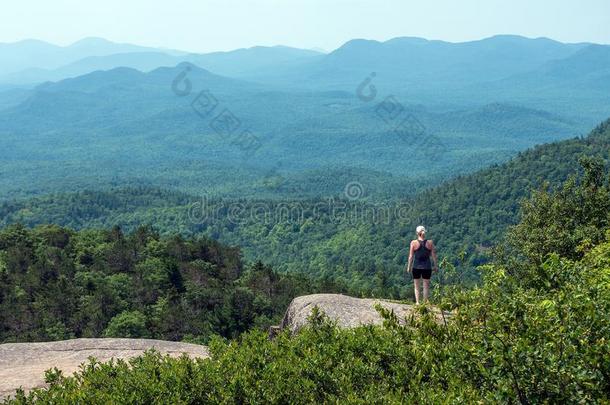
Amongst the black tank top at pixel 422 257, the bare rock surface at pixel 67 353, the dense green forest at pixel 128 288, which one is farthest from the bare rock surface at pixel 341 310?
the dense green forest at pixel 128 288

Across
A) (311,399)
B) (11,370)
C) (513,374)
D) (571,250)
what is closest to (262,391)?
(311,399)

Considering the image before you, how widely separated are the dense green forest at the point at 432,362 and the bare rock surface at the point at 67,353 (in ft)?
11.7

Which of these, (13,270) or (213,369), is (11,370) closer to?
(213,369)

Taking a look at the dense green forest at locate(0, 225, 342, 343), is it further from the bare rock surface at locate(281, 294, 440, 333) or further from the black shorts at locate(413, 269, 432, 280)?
the black shorts at locate(413, 269, 432, 280)

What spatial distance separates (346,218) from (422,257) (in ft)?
443

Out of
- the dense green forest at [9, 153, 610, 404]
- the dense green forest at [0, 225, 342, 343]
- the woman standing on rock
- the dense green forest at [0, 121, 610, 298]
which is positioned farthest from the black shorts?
Result: the dense green forest at [0, 121, 610, 298]

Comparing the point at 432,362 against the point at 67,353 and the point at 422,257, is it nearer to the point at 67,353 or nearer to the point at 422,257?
the point at 422,257

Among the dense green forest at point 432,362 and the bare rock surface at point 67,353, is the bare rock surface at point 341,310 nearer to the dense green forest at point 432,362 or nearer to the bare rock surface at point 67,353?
the bare rock surface at point 67,353

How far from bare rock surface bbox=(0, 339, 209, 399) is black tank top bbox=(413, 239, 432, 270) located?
22.6ft

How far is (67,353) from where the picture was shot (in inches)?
706

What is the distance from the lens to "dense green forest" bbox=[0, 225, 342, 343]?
4831cm

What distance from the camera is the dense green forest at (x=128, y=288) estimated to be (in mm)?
48312

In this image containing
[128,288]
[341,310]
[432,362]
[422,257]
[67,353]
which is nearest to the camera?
[432,362]

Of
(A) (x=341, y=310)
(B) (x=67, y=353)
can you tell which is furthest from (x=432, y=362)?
(B) (x=67, y=353)
